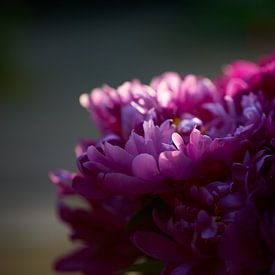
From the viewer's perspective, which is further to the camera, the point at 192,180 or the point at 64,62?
the point at 64,62

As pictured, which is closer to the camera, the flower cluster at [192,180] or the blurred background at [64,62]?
the flower cluster at [192,180]

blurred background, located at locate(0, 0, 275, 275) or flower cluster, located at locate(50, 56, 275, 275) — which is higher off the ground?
blurred background, located at locate(0, 0, 275, 275)

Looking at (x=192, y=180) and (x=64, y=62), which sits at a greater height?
(x=64, y=62)

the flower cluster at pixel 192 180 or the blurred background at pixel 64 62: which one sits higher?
the blurred background at pixel 64 62

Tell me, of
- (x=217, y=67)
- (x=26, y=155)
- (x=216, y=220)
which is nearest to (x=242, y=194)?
(x=216, y=220)

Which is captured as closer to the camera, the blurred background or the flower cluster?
the flower cluster
